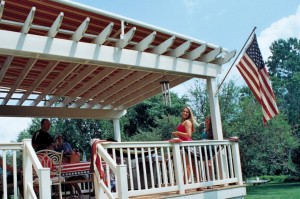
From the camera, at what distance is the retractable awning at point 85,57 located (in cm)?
552

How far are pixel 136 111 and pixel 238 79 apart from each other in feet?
38.8

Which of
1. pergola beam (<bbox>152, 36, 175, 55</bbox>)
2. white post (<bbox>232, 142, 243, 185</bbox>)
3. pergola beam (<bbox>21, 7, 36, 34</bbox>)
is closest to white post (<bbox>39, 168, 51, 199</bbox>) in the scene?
pergola beam (<bbox>21, 7, 36, 34</bbox>)

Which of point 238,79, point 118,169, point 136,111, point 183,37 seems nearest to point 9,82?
point 183,37

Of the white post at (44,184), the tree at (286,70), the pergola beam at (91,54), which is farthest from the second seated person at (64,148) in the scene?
the tree at (286,70)

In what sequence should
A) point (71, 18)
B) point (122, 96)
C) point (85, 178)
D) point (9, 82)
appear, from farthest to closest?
point (122, 96), point (9, 82), point (85, 178), point (71, 18)

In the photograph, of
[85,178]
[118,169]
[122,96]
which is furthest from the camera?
[122,96]

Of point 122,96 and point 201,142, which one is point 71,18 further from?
point 122,96

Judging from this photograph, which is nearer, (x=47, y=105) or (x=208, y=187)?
(x=208, y=187)

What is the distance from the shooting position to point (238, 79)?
28719 millimetres

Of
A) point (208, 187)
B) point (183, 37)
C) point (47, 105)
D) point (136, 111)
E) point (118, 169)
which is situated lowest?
point (208, 187)

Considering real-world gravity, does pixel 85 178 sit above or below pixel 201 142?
below

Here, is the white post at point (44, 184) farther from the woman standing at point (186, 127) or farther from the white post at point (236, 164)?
the white post at point (236, 164)

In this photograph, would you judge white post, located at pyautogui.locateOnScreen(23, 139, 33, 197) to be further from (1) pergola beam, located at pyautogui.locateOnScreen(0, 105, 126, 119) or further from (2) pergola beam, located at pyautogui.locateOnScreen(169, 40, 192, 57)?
(1) pergola beam, located at pyautogui.locateOnScreen(0, 105, 126, 119)

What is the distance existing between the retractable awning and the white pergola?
1cm
